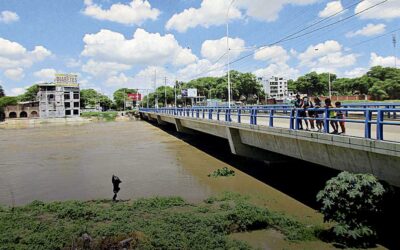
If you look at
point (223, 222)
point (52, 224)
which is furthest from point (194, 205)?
point (52, 224)

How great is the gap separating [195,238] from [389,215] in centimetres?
493

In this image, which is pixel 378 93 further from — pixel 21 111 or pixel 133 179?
pixel 21 111

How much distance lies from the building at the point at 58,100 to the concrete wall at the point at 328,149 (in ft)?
320

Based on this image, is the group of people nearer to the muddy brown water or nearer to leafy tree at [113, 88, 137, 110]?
the muddy brown water

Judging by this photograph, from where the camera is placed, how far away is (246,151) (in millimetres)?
19609

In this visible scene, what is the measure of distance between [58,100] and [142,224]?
105027 mm

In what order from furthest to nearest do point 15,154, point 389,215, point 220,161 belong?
point 15,154 → point 220,161 → point 389,215

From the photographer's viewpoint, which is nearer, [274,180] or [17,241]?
[17,241]

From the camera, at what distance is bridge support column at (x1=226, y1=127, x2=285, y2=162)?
18.9 m

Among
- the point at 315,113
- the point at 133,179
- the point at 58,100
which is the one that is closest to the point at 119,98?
the point at 58,100

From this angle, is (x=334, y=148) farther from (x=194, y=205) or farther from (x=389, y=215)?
(x=194, y=205)

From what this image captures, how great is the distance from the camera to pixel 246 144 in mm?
19281

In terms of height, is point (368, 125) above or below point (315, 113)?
below

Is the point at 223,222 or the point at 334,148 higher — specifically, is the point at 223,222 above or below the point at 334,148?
below
